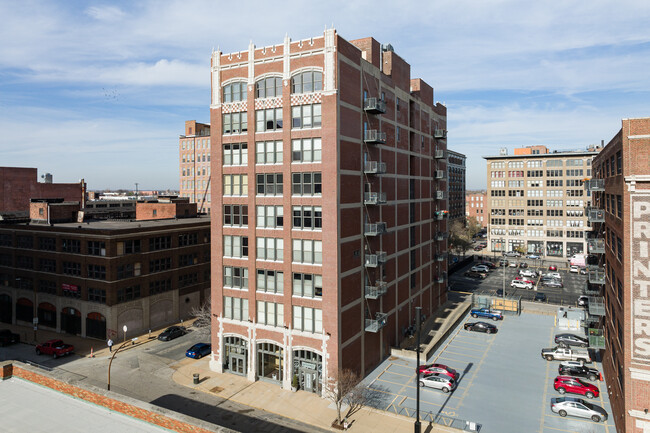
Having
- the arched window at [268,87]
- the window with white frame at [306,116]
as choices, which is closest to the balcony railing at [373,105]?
the window with white frame at [306,116]

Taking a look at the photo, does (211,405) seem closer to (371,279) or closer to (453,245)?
(371,279)

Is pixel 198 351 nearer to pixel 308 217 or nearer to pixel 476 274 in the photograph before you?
pixel 308 217

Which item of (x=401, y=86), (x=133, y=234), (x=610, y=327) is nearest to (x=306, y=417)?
(x=610, y=327)

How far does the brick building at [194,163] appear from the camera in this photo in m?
117

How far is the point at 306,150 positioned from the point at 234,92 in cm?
1047

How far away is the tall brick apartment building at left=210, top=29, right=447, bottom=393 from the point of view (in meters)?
37.7

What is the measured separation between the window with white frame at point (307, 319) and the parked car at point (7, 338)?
128 ft

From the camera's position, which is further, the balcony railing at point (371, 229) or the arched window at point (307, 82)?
the balcony railing at point (371, 229)

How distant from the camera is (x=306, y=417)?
114ft

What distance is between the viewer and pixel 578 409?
34688 millimetres

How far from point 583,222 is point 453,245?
38.5m

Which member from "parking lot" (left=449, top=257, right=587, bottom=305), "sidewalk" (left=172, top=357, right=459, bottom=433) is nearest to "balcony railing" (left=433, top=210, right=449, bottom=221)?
"parking lot" (left=449, top=257, right=587, bottom=305)

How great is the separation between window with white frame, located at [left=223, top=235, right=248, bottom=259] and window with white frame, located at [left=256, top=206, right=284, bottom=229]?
8.23 feet

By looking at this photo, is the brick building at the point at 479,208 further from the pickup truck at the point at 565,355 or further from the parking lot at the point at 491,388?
the pickup truck at the point at 565,355
